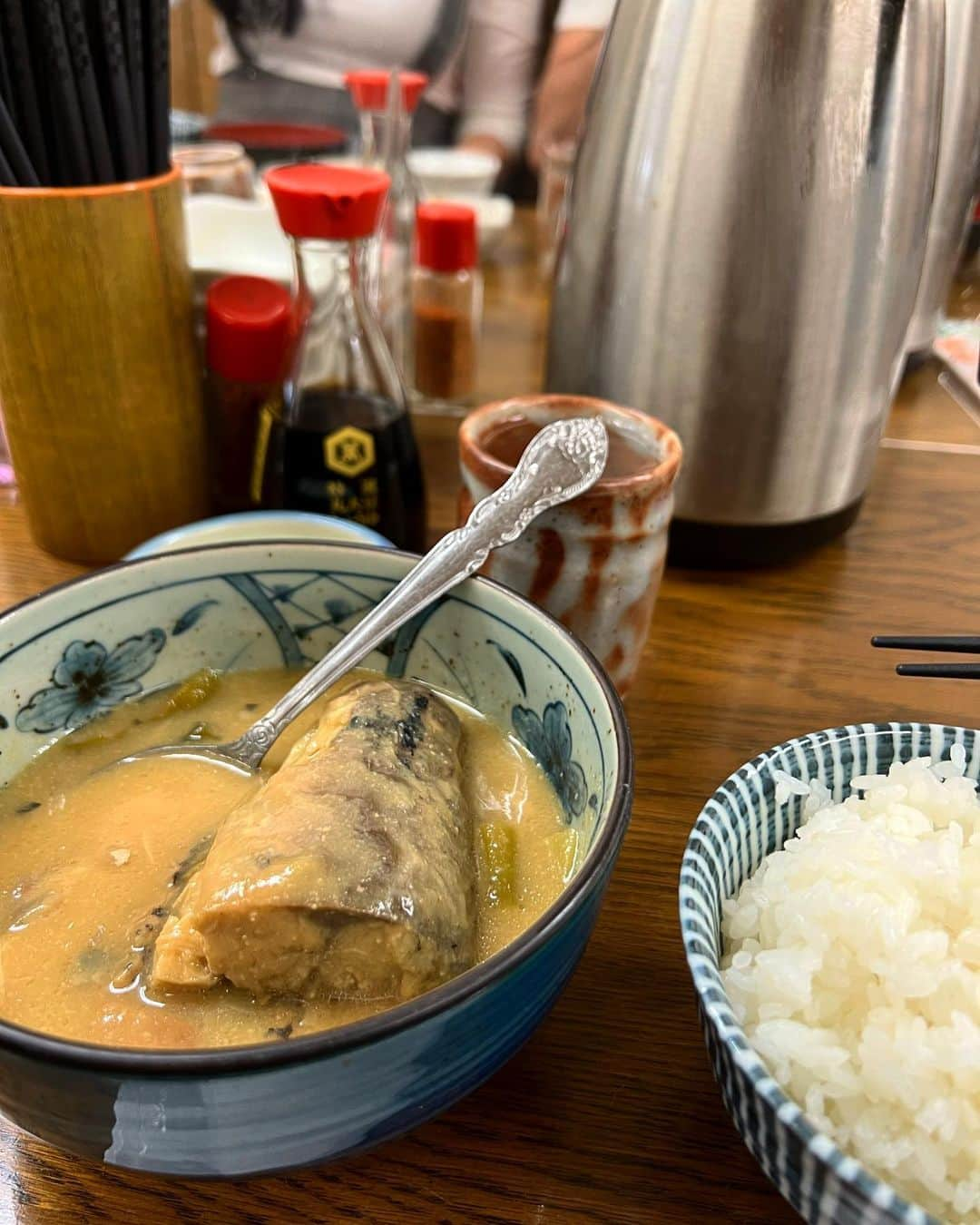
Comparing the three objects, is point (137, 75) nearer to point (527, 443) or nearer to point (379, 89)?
point (527, 443)

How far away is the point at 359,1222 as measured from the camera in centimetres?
51

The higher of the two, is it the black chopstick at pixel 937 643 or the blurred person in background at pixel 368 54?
the blurred person in background at pixel 368 54

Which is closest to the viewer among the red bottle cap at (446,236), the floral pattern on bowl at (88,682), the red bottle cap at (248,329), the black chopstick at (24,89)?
the floral pattern on bowl at (88,682)

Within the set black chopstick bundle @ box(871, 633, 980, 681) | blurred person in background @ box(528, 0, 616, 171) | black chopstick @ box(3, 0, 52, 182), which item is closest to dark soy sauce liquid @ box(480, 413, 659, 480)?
black chopstick bundle @ box(871, 633, 980, 681)

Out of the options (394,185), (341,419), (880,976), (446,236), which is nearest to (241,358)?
(341,419)

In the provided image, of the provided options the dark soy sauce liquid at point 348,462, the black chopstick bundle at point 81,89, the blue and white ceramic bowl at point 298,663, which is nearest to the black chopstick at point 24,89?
the black chopstick bundle at point 81,89

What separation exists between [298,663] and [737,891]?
1.28 ft

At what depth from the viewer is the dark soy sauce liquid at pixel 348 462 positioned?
100cm

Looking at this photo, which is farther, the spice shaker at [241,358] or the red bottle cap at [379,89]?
the red bottle cap at [379,89]

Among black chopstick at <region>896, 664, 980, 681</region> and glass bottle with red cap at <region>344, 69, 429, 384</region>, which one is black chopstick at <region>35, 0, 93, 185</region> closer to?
glass bottle with red cap at <region>344, 69, 429, 384</region>

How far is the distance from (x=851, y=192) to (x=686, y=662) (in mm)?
448

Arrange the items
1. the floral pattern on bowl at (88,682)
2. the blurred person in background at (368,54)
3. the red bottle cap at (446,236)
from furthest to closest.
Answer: the blurred person in background at (368,54)
the red bottle cap at (446,236)
the floral pattern on bowl at (88,682)

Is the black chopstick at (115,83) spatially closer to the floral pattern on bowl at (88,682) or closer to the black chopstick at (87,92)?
the black chopstick at (87,92)

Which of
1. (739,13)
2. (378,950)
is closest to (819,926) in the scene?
(378,950)
